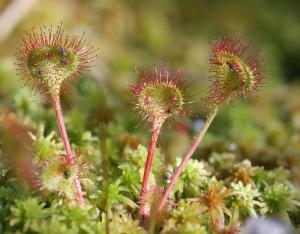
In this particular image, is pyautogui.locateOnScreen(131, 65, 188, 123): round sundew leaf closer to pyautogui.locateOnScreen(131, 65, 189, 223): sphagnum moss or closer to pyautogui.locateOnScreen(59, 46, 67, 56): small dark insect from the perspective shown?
pyautogui.locateOnScreen(131, 65, 189, 223): sphagnum moss

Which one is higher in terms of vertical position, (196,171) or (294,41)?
(294,41)

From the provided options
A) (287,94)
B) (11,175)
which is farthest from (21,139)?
(287,94)

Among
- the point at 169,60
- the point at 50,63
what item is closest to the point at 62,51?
the point at 50,63

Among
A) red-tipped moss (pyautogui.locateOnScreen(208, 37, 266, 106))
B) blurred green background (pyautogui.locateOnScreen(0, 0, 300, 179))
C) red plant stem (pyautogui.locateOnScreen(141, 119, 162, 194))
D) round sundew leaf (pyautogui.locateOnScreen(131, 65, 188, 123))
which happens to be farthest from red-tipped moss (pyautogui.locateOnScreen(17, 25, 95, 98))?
blurred green background (pyautogui.locateOnScreen(0, 0, 300, 179))

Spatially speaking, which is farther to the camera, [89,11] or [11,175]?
[89,11]

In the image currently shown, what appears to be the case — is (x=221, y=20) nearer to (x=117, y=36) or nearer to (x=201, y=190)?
(x=117, y=36)

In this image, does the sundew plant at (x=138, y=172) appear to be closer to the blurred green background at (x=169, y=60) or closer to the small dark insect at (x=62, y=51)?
the small dark insect at (x=62, y=51)

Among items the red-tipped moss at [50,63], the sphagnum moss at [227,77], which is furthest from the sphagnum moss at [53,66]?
the sphagnum moss at [227,77]
